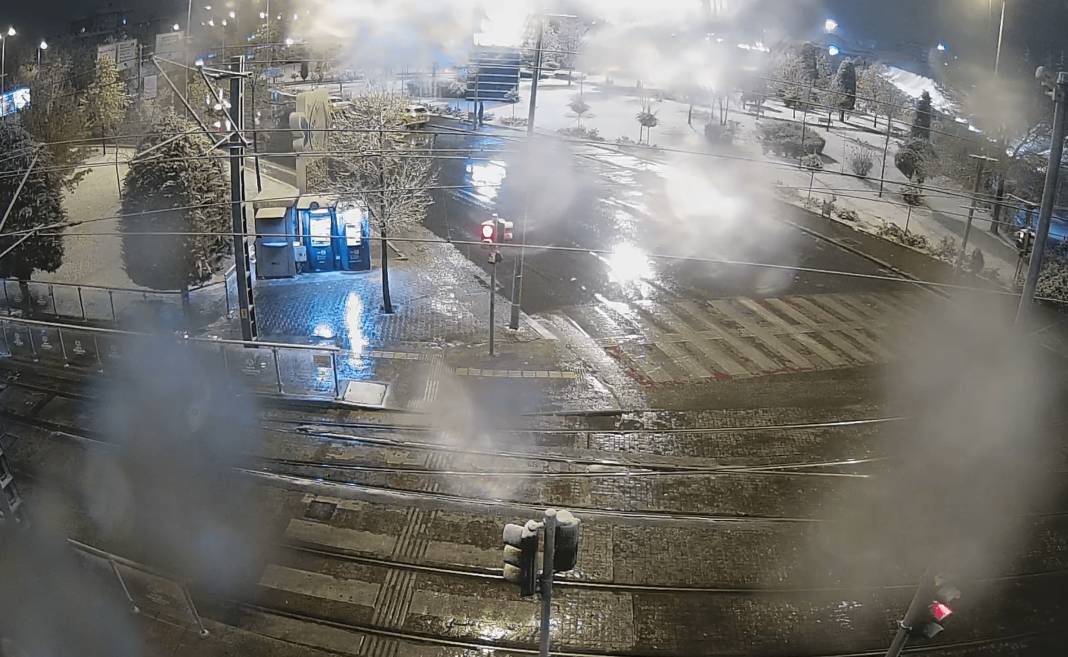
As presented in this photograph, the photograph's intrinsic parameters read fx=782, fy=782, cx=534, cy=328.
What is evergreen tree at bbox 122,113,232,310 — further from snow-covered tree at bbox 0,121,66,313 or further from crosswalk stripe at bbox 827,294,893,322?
crosswalk stripe at bbox 827,294,893,322

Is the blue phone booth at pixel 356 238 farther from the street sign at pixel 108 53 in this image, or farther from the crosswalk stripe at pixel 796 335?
the street sign at pixel 108 53

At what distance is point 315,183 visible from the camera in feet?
64.7

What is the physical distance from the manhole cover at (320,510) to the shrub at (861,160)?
66.9 ft

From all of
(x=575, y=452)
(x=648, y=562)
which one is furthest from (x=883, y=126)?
(x=648, y=562)

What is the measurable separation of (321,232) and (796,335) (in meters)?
9.92

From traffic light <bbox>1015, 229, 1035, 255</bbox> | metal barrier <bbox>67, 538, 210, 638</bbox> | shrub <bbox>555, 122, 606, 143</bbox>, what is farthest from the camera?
shrub <bbox>555, 122, 606, 143</bbox>

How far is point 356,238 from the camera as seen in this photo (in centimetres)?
1658

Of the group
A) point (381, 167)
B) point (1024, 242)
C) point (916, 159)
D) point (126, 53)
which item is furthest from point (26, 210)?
point (916, 159)

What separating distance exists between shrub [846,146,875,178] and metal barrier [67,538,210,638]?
22.4 m

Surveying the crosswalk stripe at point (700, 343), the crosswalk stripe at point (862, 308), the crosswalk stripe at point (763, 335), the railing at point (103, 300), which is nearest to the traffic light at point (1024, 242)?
the crosswalk stripe at point (862, 308)

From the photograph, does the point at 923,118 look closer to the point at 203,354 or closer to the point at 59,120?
the point at 203,354

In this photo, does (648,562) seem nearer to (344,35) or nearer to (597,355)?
(597,355)

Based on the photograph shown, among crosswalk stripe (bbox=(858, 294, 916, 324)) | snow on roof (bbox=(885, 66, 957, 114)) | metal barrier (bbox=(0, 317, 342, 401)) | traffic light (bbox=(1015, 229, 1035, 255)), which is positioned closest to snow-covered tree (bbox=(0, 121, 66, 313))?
metal barrier (bbox=(0, 317, 342, 401))

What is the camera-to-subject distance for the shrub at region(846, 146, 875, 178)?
24250 millimetres
